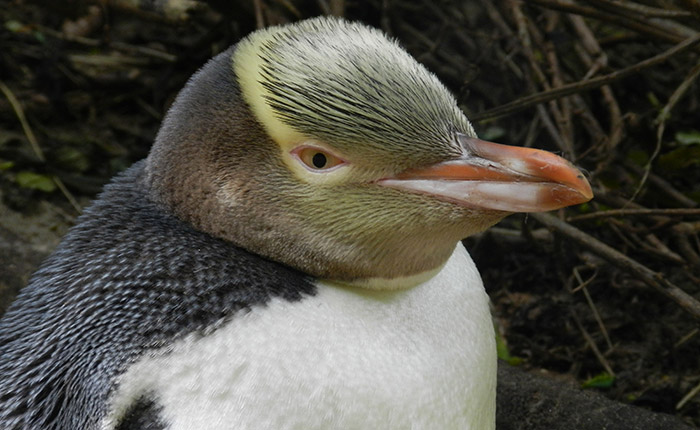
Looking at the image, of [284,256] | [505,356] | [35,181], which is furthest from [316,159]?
[35,181]

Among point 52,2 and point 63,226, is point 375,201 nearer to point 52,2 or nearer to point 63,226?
point 63,226

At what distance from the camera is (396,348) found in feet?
4.73

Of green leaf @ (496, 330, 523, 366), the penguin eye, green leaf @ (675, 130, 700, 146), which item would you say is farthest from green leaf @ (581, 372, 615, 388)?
the penguin eye

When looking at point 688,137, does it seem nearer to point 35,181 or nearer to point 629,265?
point 629,265

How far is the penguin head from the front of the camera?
133 cm

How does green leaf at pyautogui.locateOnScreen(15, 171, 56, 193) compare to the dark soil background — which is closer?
the dark soil background

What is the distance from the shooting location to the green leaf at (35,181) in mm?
3129

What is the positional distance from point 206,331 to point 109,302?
20 centimetres

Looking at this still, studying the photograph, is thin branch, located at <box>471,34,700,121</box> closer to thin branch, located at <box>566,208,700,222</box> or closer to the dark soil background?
the dark soil background

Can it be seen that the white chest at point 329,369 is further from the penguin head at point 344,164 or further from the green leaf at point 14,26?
the green leaf at point 14,26

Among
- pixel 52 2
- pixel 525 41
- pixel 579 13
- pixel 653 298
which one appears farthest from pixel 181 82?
pixel 653 298

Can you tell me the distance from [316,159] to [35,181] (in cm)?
216

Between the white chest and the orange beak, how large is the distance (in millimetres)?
272

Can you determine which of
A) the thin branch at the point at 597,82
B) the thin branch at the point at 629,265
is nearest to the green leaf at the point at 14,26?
the thin branch at the point at 597,82
